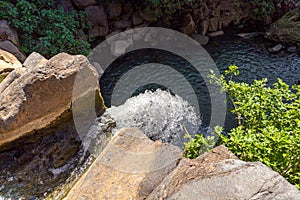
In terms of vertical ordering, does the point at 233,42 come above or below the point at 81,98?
below

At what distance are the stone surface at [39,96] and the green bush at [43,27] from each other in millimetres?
4373

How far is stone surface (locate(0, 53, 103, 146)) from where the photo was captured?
2879mm

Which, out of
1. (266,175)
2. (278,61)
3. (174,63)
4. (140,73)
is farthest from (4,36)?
(278,61)

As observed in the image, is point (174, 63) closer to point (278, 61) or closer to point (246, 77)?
point (246, 77)

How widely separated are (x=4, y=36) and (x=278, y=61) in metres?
8.75

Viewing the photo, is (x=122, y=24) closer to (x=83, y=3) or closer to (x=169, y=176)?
(x=83, y=3)

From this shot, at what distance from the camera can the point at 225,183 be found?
5.21 feet

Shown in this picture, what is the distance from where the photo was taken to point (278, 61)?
27.6 feet

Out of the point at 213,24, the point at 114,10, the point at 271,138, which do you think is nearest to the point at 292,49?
the point at 213,24

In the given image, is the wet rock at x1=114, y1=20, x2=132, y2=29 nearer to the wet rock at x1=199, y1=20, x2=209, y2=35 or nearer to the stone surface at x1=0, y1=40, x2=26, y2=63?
the wet rock at x1=199, y1=20, x2=209, y2=35

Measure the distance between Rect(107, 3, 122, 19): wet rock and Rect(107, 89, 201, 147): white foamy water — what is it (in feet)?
17.3

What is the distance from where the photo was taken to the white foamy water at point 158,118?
14.3 feet

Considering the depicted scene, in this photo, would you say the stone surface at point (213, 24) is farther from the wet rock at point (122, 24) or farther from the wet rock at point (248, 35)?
the wet rock at point (122, 24)

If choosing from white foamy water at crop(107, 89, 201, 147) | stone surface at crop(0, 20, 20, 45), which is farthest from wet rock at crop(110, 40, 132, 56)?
white foamy water at crop(107, 89, 201, 147)
